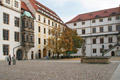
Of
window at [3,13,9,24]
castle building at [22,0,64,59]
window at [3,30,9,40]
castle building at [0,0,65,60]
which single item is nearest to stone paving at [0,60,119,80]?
window at [3,30,9,40]

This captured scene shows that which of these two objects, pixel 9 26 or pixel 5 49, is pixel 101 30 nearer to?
pixel 9 26

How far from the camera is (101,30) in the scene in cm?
5550

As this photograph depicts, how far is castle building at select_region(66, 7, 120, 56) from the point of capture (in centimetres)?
5190

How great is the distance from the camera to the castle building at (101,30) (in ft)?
170

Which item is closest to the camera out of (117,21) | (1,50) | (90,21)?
(1,50)

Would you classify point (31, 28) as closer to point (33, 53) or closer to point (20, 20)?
point (20, 20)

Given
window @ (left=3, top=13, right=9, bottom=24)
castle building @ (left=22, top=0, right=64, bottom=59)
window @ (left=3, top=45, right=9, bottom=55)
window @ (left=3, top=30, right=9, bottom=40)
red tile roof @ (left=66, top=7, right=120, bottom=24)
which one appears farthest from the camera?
red tile roof @ (left=66, top=7, right=120, bottom=24)

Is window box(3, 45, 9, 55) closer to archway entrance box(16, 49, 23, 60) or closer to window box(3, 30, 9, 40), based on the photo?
window box(3, 30, 9, 40)

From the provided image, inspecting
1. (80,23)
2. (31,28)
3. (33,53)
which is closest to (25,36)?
(31,28)

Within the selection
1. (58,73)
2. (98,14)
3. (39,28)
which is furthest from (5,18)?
(98,14)

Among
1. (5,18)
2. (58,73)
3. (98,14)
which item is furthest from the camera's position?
(98,14)

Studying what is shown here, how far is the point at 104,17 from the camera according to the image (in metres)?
54.9

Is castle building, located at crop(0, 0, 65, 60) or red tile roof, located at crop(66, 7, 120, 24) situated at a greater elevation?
red tile roof, located at crop(66, 7, 120, 24)

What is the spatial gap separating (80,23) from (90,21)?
425cm
